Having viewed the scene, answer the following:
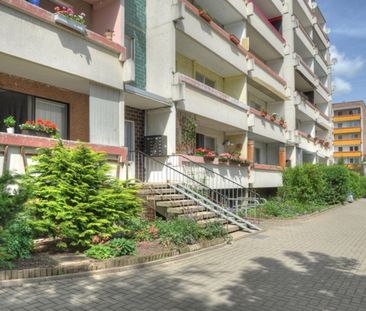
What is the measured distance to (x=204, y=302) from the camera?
18.6 feet

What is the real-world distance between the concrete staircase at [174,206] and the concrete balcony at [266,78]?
1118 centimetres

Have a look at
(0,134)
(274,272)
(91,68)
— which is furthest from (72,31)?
(274,272)

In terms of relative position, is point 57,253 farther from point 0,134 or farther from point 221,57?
point 221,57

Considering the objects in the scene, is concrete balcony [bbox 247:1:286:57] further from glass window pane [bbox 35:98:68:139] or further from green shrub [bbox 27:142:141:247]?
green shrub [bbox 27:142:141:247]

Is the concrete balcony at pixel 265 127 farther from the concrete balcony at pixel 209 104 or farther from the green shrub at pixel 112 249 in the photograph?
the green shrub at pixel 112 249

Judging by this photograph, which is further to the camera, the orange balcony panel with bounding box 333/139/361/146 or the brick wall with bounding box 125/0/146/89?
the orange balcony panel with bounding box 333/139/361/146

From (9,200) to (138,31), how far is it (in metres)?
9.99

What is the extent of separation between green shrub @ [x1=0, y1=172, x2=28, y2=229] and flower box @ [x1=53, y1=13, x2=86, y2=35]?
5610 mm

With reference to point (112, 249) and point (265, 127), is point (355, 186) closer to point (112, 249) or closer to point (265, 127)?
point (265, 127)

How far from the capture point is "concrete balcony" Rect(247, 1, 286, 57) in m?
21.5

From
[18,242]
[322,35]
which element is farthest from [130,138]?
[322,35]

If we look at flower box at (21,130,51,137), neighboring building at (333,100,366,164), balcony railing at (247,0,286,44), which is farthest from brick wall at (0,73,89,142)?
neighboring building at (333,100,366,164)

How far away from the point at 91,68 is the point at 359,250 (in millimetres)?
8776

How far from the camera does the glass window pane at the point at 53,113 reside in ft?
35.9
